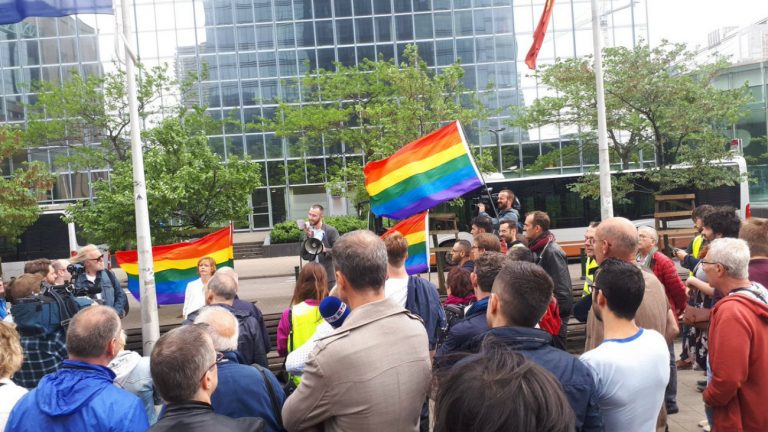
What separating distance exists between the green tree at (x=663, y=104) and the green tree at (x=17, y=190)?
16797mm

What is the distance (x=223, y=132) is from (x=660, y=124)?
27715mm

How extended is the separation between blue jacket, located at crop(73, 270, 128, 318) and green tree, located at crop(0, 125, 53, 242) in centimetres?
1457

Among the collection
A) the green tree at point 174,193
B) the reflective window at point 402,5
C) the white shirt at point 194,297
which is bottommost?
the white shirt at point 194,297

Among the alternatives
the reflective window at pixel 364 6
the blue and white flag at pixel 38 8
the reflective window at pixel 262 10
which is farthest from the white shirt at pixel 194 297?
the reflective window at pixel 262 10

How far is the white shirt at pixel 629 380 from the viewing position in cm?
324

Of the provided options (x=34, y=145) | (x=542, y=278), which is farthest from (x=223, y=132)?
(x=542, y=278)

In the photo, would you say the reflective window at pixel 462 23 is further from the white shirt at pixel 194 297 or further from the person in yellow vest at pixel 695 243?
the white shirt at pixel 194 297

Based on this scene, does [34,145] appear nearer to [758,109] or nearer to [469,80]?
[469,80]

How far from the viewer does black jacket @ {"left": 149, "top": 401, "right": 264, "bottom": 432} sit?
2771 millimetres

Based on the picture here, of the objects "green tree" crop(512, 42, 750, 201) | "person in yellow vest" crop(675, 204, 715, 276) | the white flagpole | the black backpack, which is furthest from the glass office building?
the black backpack

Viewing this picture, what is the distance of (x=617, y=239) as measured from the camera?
4.69 m

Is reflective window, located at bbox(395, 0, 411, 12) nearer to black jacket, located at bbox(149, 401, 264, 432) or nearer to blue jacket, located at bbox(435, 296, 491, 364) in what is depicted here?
blue jacket, located at bbox(435, 296, 491, 364)

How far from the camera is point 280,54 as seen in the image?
4194 cm

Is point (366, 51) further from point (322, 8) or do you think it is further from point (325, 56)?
point (322, 8)
